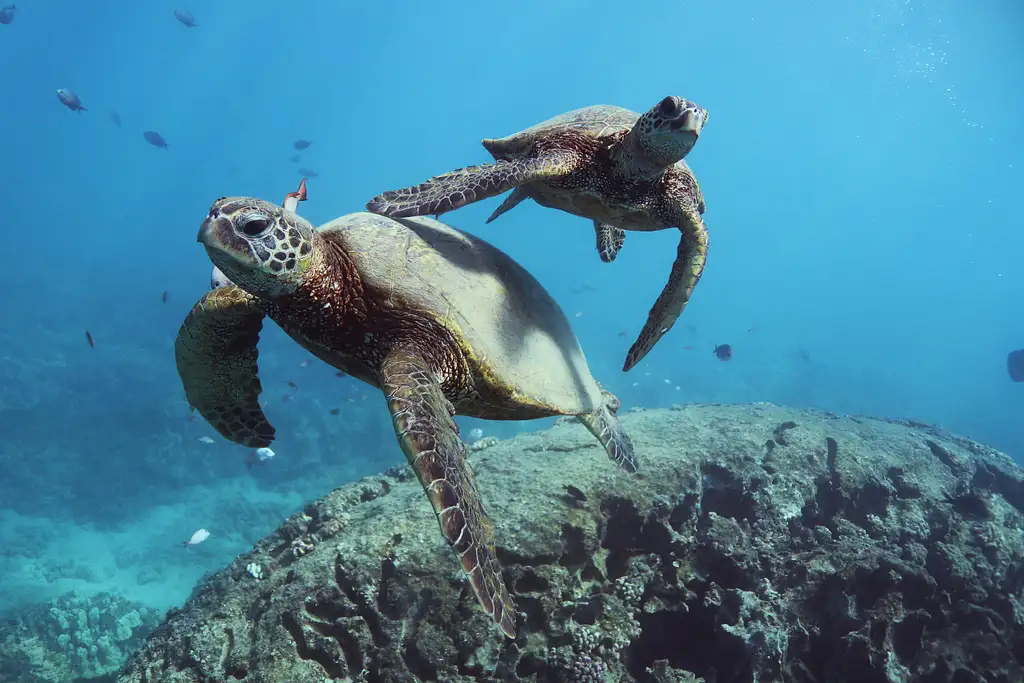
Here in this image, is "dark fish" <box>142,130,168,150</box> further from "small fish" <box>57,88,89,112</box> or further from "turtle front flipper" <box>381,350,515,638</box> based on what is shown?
"turtle front flipper" <box>381,350,515,638</box>

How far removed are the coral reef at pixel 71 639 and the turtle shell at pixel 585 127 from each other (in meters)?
11.9

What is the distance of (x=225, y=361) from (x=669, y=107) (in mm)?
3518

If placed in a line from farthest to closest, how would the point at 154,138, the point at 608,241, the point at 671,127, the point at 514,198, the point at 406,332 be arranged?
1. the point at 154,138
2. the point at 608,241
3. the point at 514,198
4. the point at 671,127
5. the point at 406,332

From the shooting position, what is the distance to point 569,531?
480 cm

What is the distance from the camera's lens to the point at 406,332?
281 cm

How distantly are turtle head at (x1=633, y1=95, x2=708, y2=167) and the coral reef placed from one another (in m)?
12.8

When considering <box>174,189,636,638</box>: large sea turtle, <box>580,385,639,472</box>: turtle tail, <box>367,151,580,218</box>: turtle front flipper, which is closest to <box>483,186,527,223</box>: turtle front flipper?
<box>367,151,580,218</box>: turtle front flipper

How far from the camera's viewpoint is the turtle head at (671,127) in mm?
3051

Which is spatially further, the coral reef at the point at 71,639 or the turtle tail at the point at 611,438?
the coral reef at the point at 71,639

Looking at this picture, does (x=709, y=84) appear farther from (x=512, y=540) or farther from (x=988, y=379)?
(x=512, y=540)

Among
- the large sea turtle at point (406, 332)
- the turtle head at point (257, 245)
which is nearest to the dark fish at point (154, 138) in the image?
the large sea turtle at point (406, 332)

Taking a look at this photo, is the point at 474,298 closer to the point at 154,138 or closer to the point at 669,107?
the point at 669,107

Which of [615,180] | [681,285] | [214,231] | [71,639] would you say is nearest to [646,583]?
[681,285]

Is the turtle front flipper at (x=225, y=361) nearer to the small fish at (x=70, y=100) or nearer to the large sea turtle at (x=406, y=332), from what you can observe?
the large sea turtle at (x=406, y=332)
